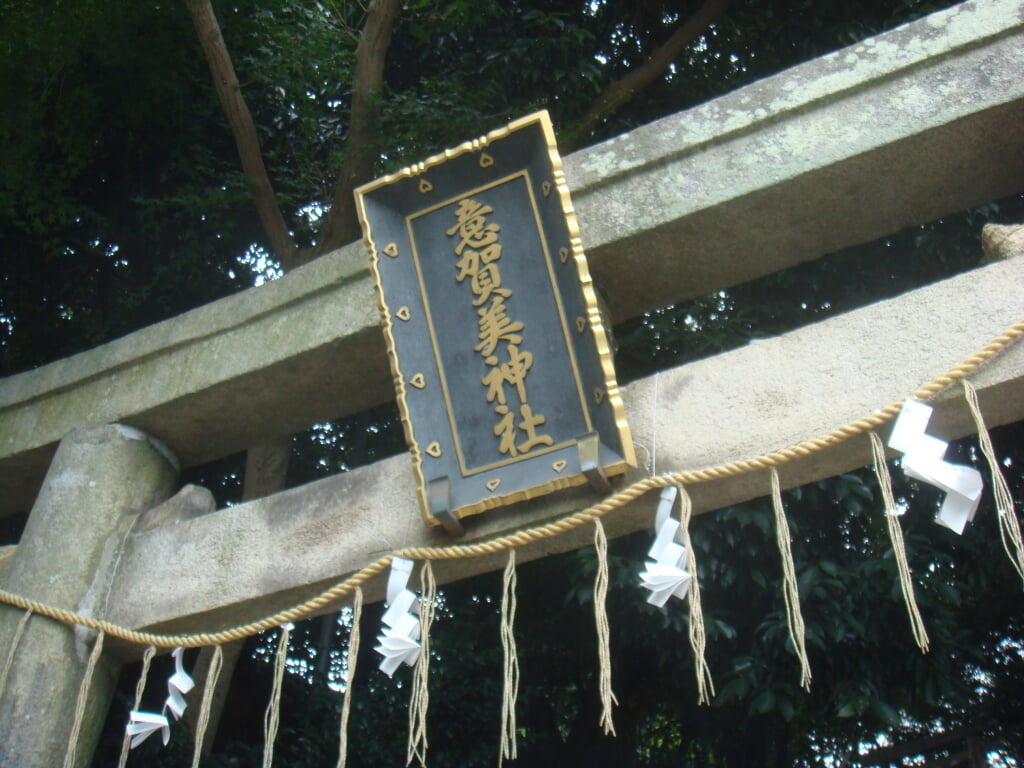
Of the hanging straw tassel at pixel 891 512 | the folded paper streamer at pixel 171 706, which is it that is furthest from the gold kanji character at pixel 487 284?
the folded paper streamer at pixel 171 706

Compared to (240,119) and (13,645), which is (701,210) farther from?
(240,119)

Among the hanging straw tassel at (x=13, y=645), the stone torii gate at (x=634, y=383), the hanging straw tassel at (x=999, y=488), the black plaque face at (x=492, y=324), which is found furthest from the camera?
the hanging straw tassel at (x=13, y=645)

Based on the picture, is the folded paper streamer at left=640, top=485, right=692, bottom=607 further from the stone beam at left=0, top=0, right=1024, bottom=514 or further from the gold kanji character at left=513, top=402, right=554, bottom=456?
the stone beam at left=0, top=0, right=1024, bottom=514

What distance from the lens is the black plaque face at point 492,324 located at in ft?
8.68

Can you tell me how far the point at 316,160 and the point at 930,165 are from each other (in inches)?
174

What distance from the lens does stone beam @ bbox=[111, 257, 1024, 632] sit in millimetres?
2406

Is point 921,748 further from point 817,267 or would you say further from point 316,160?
point 316,160

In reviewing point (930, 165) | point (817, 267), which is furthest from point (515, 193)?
point (817, 267)

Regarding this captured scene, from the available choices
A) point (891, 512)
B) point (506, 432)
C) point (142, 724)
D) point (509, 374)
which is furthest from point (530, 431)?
point (142, 724)

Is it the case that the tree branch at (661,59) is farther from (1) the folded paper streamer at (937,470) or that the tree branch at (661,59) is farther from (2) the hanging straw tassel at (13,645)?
(2) the hanging straw tassel at (13,645)

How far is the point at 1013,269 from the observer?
241 centimetres

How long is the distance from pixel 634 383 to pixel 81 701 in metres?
1.94

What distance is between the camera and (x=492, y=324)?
2846mm

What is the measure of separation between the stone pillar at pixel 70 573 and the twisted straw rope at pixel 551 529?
0.26ft
